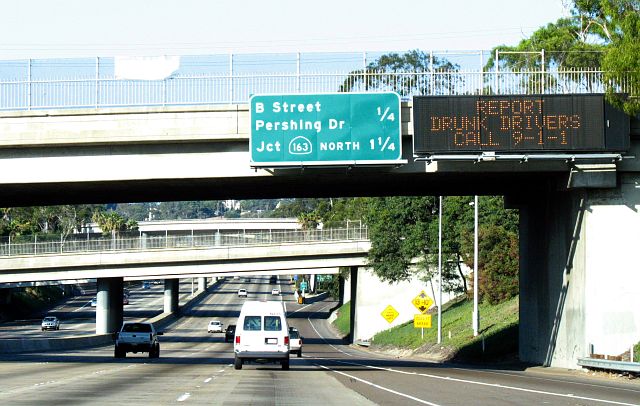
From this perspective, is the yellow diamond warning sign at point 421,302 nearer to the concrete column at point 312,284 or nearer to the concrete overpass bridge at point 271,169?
the concrete overpass bridge at point 271,169

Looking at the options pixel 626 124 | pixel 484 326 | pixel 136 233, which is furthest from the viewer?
pixel 136 233

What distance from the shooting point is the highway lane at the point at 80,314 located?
96.8m

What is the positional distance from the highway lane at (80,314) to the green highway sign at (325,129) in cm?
6028

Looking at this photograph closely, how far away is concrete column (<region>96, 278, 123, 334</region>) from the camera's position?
88000 mm

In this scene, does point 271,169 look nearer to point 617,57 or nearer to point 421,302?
point 617,57

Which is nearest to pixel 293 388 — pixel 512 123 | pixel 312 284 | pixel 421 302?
pixel 512 123

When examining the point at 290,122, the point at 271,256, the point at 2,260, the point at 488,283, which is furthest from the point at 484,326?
the point at 2,260

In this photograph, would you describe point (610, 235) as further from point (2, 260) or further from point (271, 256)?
point (2, 260)

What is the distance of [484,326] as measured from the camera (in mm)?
59500

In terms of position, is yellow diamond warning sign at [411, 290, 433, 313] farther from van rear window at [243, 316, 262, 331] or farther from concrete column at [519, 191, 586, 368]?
van rear window at [243, 316, 262, 331]

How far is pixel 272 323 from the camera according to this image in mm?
34906

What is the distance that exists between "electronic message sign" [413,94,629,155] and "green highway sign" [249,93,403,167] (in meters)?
1.04

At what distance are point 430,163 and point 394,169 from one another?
1147 millimetres

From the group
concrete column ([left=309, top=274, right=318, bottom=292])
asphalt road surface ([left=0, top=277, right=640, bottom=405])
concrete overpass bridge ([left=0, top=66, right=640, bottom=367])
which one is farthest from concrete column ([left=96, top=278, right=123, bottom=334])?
concrete column ([left=309, top=274, right=318, bottom=292])
